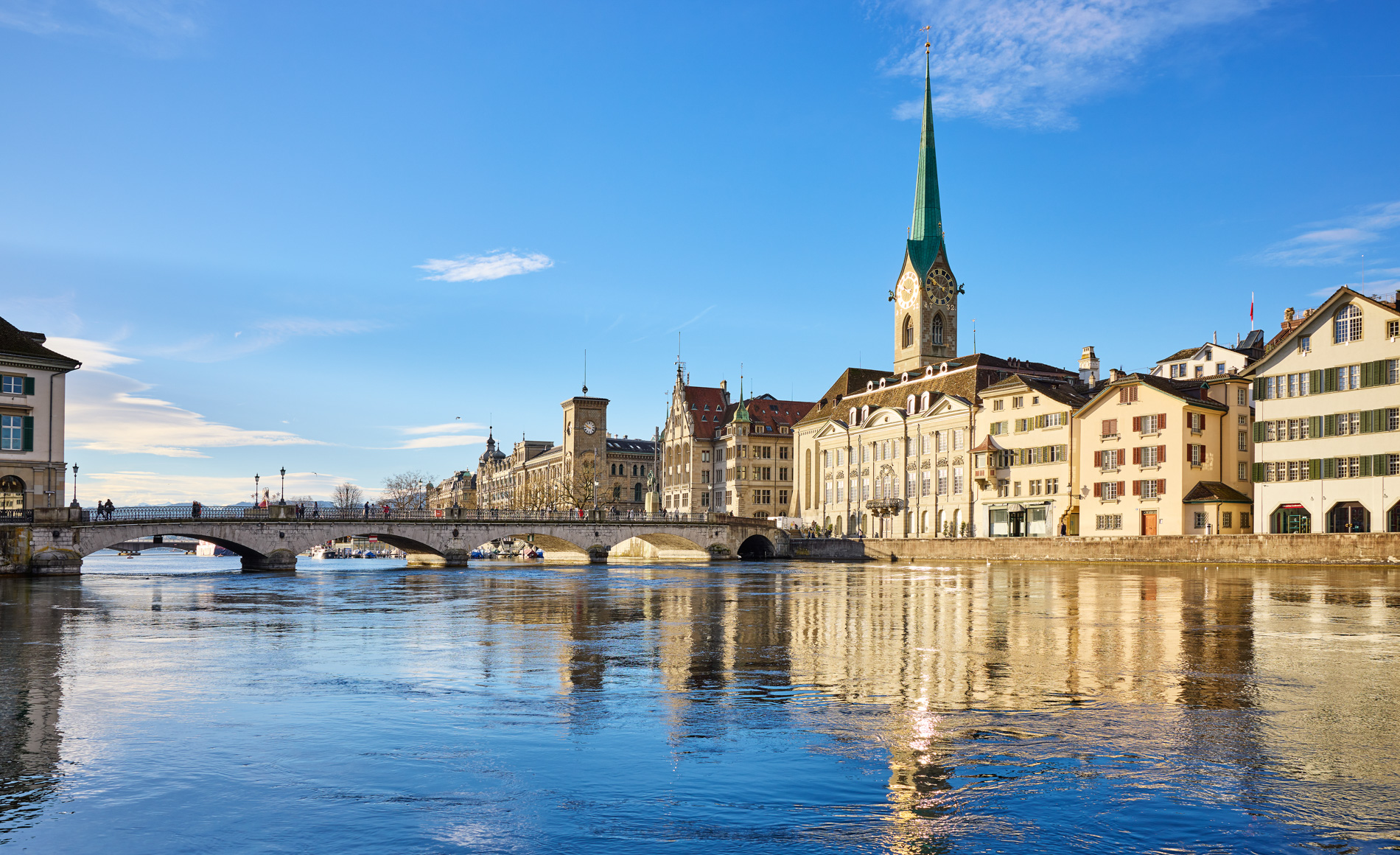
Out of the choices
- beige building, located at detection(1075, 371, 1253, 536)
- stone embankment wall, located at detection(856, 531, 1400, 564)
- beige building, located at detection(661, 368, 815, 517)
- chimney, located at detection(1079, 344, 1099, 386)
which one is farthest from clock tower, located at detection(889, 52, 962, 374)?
beige building, located at detection(1075, 371, 1253, 536)

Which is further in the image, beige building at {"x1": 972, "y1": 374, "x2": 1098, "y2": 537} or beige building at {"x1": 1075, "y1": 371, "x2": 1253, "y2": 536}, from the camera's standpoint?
beige building at {"x1": 972, "y1": 374, "x2": 1098, "y2": 537}

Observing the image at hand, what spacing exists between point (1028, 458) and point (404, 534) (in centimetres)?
5066

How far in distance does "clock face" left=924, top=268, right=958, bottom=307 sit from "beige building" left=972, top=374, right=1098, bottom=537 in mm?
46114

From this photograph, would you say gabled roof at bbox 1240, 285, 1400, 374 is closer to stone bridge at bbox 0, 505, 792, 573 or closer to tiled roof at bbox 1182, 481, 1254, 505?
tiled roof at bbox 1182, 481, 1254, 505

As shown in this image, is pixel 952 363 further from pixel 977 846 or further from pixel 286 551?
pixel 977 846

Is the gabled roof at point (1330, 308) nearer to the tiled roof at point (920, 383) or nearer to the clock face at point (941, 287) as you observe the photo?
the tiled roof at point (920, 383)

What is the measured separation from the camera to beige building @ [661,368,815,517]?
151 metres

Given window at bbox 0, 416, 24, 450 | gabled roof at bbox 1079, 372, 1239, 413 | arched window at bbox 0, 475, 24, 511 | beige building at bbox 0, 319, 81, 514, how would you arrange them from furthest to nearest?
gabled roof at bbox 1079, 372, 1239, 413
arched window at bbox 0, 475, 24, 511
beige building at bbox 0, 319, 81, 514
window at bbox 0, 416, 24, 450

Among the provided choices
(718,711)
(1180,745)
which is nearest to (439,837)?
(718,711)

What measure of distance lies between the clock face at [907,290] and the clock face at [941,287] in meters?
1.71

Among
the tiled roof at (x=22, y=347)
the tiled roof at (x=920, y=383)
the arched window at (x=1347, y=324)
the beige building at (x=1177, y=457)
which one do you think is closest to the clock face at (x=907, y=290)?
the tiled roof at (x=920, y=383)

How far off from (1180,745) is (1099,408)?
79601 millimetres

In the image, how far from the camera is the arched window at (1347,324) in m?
67.8

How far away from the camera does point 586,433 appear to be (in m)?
190
